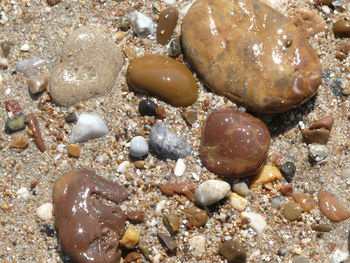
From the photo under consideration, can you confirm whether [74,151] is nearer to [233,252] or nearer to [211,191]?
[211,191]

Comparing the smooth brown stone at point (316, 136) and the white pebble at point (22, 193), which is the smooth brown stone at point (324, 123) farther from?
the white pebble at point (22, 193)

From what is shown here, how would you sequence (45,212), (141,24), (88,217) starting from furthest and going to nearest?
(141,24) → (45,212) → (88,217)

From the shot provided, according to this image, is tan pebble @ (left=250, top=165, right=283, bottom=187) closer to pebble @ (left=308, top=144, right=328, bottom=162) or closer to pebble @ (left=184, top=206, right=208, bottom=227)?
pebble @ (left=308, top=144, right=328, bottom=162)

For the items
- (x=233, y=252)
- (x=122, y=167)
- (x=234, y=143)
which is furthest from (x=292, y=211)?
(x=122, y=167)

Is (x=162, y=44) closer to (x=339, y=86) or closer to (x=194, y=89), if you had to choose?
(x=194, y=89)

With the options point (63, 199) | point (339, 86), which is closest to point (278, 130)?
point (339, 86)

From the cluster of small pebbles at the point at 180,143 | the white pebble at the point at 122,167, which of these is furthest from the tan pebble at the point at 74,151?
the white pebble at the point at 122,167
